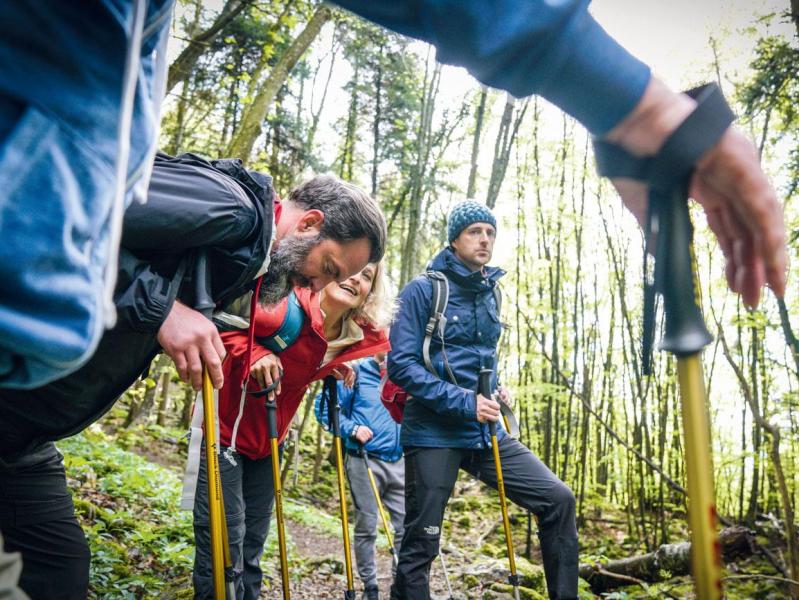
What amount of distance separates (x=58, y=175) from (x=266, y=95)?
8302mm

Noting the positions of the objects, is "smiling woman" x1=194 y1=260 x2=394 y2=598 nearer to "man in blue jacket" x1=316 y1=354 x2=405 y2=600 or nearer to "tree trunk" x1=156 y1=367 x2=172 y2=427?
"man in blue jacket" x1=316 y1=354 x2=405 y2=600

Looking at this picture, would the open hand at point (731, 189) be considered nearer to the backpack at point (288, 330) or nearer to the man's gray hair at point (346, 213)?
the man's gray hair at point (346, 213)

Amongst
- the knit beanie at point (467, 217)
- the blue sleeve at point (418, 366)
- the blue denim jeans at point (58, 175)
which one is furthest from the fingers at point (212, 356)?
the knit beanie at point (467, 217)

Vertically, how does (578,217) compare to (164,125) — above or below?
below

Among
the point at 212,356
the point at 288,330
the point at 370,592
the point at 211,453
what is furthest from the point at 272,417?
the point at 370,592

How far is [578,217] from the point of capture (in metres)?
9.03

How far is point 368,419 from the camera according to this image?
18.6 feet

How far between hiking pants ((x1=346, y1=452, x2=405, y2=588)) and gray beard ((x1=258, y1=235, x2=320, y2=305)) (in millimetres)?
3107

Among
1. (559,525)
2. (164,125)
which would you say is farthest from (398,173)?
(559,525)

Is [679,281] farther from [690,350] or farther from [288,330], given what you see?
[288,330]

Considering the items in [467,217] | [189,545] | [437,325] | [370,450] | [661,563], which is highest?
[467,217]

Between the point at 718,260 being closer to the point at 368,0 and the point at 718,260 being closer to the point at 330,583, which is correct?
the point at 330,583

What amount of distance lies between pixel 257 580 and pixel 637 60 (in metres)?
3.66

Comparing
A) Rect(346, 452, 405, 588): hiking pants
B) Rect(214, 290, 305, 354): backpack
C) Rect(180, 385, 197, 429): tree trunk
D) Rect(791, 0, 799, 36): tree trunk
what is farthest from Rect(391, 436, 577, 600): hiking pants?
Rect(180, 385, 197, 429): tree trunk
